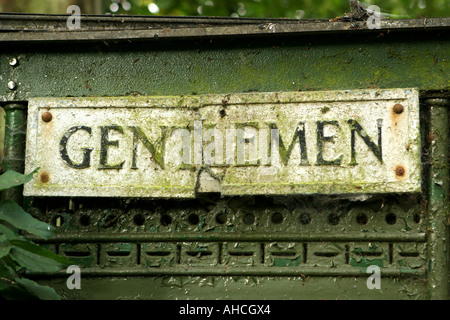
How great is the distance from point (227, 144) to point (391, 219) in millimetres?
940

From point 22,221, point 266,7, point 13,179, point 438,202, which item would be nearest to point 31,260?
point 22,221

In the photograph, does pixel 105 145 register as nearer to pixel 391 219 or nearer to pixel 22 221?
pixel 22 221

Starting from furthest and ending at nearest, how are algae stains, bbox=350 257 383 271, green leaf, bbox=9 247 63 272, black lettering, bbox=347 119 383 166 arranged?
algae stains, bbox=350 257 383 271 → black lettering, bbox=347 119 383 166 → green leaf, bbox=9 247 63 272

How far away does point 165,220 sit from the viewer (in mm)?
2775

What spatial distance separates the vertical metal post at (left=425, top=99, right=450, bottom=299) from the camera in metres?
2.53

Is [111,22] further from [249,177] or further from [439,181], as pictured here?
[439,181]

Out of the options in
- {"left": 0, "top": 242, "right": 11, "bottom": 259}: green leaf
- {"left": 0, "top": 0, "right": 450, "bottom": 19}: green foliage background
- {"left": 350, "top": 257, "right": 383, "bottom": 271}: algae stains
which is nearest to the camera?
{"left": 0, "top": 242, "right": 11, "bottom": 259}: green leaf

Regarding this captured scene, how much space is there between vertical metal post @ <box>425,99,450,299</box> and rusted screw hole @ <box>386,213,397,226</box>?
6.6 inches

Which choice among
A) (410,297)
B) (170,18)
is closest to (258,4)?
(170,18)

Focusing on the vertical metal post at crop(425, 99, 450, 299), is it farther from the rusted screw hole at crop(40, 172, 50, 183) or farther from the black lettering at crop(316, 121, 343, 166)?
the rusted screw hole at crop(40, 172, 50, 183)

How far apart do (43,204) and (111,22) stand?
42.5 inches

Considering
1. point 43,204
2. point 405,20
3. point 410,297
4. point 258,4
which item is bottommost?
point 410,297

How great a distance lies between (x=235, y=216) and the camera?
2.72 metres

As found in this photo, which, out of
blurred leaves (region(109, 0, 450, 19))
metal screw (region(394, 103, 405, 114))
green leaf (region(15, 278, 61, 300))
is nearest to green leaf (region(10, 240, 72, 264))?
green leaf (region(15, 278, 61, 300))
